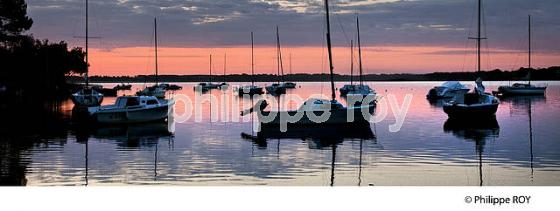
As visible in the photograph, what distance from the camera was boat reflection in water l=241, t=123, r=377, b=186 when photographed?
2637 centimetres

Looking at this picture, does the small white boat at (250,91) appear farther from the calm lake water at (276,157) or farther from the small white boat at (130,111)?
the calm lake water at (276,157)

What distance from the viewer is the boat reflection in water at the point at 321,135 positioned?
2637cm

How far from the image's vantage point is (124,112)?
34406 mm

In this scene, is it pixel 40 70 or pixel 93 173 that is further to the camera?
pixel 40 70

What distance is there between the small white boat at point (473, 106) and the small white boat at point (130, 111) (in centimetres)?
1472

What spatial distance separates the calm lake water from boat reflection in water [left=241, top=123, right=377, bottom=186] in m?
0.23

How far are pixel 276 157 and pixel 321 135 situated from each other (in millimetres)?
7618

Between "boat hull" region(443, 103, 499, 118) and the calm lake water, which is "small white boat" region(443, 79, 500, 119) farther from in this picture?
the calm lake water

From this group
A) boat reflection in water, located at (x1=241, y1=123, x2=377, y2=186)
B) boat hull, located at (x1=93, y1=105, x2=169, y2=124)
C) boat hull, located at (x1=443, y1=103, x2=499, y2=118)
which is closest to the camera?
boat reflection in water, located at (x1=241, y1=123, x2=377, y2=186)

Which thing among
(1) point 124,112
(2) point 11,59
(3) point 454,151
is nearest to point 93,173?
(3) point 454,151

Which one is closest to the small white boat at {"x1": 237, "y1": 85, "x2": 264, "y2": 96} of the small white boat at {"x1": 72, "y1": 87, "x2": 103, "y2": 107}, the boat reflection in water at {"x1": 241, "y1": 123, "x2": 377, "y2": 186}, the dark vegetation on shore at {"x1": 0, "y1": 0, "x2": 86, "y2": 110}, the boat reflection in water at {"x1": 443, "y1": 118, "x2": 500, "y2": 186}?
the dark vegetation on shore at {"x1": 0, "y1": 0, "x2": 86, "y2": 110}
